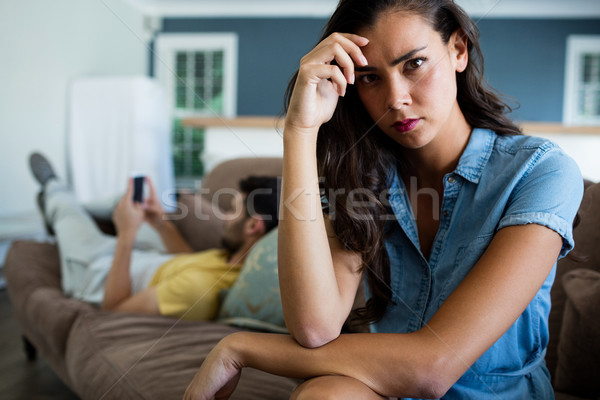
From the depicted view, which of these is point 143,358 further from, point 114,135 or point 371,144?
point 114,135

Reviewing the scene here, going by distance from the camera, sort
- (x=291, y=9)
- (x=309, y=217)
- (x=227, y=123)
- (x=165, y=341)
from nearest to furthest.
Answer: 1. (x=309, y=217)
2. (x=165, y=341)
3. (x=227, y=123)
4. (x=291, y=9)

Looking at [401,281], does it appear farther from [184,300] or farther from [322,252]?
[184,300]

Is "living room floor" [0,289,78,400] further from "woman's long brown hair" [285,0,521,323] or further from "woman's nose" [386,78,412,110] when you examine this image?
"woman's nose" [386,78,412,110]

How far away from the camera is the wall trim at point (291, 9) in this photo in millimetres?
6898

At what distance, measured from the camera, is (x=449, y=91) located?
884mm

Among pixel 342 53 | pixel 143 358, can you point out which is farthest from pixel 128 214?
pixel 342 53

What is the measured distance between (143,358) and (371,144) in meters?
0.76

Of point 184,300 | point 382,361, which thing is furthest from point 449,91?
point 184,300

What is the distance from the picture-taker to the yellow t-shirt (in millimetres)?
1544

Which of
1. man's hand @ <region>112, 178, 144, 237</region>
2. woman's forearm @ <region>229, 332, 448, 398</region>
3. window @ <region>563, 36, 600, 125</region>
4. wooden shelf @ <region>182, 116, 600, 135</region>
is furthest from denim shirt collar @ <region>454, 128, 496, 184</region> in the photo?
window @ <region>563, 36, 600, 125</region>

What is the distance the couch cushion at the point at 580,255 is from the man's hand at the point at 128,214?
1447 millimetres

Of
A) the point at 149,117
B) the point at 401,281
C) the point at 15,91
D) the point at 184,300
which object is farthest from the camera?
the point at 149,117

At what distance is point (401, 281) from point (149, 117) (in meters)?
4.71

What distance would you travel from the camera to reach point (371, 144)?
39.1 inches
